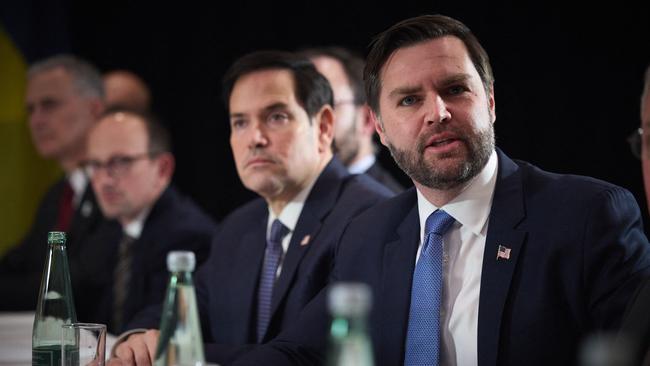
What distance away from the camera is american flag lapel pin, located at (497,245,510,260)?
205 centimetres

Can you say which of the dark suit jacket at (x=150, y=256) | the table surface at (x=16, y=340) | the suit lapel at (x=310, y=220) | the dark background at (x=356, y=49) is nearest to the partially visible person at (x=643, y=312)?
the suit lapel at (x=310, y=220)

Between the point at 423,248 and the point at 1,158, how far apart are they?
17.4 ft

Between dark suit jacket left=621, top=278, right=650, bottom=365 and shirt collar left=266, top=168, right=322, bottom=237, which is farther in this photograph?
shirt collar left=266, top=168, right=322, bottom=237

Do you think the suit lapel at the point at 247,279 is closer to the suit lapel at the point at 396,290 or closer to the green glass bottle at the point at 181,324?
the suit lapel at the point at 396,290

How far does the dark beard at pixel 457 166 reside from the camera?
7.06 feet

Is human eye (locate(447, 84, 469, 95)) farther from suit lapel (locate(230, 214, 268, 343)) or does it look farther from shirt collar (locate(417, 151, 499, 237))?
suit lapel (locate(230, 214, 268, 343))

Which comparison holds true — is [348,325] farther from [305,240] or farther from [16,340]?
[16,340]

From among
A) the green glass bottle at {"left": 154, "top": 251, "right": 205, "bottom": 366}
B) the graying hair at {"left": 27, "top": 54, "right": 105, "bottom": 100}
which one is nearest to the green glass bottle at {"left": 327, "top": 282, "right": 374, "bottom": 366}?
the green glass bottle at {"left": 154, "top": 251, "right": 205, "bottom": 366}

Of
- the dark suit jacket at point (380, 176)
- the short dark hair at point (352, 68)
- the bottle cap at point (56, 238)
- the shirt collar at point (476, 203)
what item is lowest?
the bottle cap at point (56, 238)

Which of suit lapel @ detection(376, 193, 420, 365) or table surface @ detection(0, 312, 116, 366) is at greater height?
suit lapel @ detection(376, 193, 420, 365)

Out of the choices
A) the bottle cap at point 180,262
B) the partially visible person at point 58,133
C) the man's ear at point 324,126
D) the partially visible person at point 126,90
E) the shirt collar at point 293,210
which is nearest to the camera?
the bottle cap at point 180,262

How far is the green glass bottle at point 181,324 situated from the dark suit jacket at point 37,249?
336 centimetres

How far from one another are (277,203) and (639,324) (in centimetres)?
156

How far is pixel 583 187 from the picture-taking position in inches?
81.3
